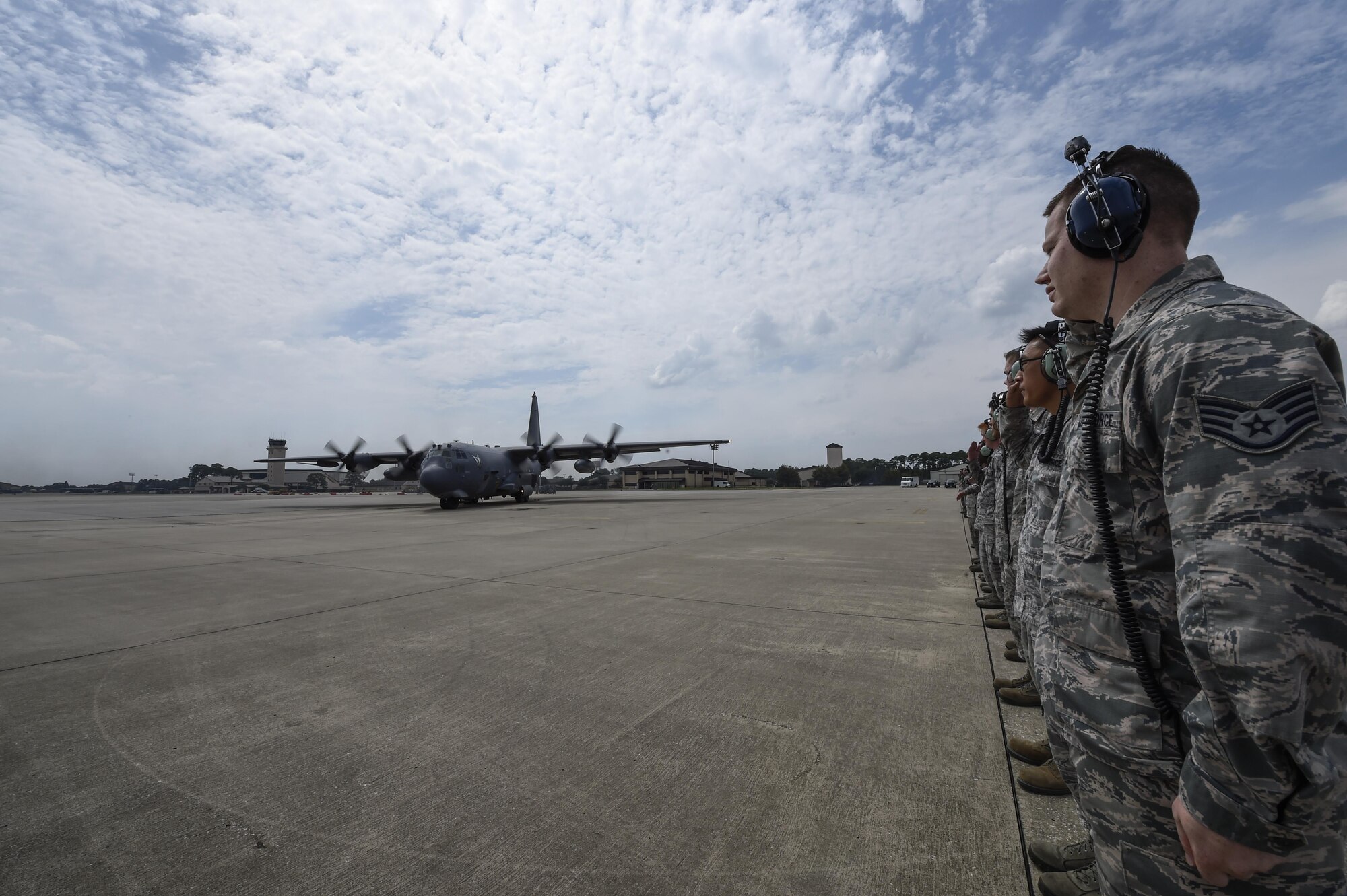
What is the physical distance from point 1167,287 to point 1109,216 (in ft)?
0.83

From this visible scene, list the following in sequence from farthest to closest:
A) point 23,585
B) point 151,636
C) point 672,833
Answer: point 23,585, point 151,636, point 672,833

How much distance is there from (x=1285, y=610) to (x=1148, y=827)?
63cm

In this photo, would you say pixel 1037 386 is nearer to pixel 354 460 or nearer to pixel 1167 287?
pixel 1167 287

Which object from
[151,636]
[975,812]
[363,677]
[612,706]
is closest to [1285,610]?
[975,812]

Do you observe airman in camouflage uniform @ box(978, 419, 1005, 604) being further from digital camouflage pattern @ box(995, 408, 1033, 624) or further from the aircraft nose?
the aircraft nose

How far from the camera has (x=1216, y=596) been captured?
3.47 ft

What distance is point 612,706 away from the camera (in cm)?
351

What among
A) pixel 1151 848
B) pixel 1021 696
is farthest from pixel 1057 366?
pixel 1021 696

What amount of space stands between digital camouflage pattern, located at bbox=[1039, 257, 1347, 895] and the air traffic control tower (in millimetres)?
34851

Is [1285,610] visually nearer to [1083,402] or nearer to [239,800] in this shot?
[1083,402]

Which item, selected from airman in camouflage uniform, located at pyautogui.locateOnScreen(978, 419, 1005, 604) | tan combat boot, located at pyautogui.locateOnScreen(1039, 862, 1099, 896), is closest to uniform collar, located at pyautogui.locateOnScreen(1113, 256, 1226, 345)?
tan combat boot, located at pyautogui.locateOnScreen(1039, 862, 1099, 896)

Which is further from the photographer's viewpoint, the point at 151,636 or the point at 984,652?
the point at 151,636

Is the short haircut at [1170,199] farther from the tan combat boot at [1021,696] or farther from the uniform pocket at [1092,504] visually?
the tan combat boot at [1021,696]

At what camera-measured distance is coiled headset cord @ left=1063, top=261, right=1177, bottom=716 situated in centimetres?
129
